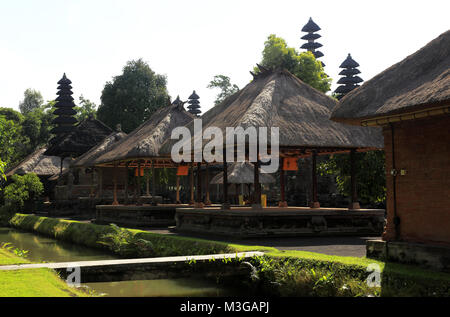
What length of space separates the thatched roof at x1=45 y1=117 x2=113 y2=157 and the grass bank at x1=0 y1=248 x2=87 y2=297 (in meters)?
26.7

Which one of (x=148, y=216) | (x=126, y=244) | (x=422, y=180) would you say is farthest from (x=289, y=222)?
(x=148, y=216)

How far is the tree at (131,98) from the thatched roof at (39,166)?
327 inches

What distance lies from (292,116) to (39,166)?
2978 centimetres

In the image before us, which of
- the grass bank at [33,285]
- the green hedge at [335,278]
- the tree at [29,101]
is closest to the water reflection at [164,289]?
the green hedge at [335,278]

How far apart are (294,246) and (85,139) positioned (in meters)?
25.7

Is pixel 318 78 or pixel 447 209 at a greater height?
pixel 318 78

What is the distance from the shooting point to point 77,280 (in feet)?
30.3

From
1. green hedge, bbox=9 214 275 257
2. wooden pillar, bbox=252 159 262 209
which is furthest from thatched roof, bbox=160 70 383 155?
green hedge, bbox=9 214 275 257

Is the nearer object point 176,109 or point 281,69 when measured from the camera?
point 281,69

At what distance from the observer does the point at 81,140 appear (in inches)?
1393

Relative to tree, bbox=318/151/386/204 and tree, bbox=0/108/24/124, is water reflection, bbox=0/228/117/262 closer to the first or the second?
tree, bbox=318/151/386/204

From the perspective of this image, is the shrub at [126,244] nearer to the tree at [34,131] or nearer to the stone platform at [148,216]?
the stone platform at [148,216]
